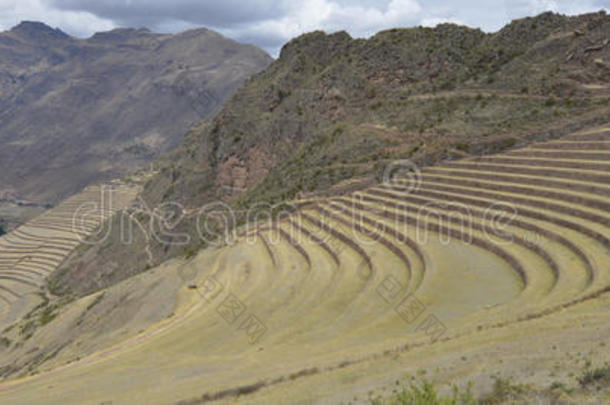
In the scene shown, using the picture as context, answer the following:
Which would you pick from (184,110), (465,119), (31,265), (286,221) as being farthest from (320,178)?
(184,110)

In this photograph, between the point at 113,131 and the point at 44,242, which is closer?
the point at 44,242

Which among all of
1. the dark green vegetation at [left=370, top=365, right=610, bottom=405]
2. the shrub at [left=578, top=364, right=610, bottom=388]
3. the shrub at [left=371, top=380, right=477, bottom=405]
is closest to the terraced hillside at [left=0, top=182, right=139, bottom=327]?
the shrub at [left=371, top=380, right=477, bottom=405]

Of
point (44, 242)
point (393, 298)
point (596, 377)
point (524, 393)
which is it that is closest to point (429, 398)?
point (524, 393)

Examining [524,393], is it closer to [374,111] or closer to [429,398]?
[429,398]

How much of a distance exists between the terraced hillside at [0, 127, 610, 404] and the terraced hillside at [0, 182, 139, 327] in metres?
31.1

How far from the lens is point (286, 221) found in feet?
79.0

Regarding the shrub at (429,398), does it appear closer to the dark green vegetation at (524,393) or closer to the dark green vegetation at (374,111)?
the dark green vegetation at (524,393)

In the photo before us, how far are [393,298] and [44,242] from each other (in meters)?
60.8

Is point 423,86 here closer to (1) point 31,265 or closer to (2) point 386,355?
(2) point 386,355

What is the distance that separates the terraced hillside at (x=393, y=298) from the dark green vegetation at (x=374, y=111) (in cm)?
546

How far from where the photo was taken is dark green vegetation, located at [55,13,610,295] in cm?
2773

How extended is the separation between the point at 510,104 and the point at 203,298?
76.7ft

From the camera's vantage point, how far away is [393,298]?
12484 mm

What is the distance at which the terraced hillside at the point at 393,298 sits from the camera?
8.21 m
